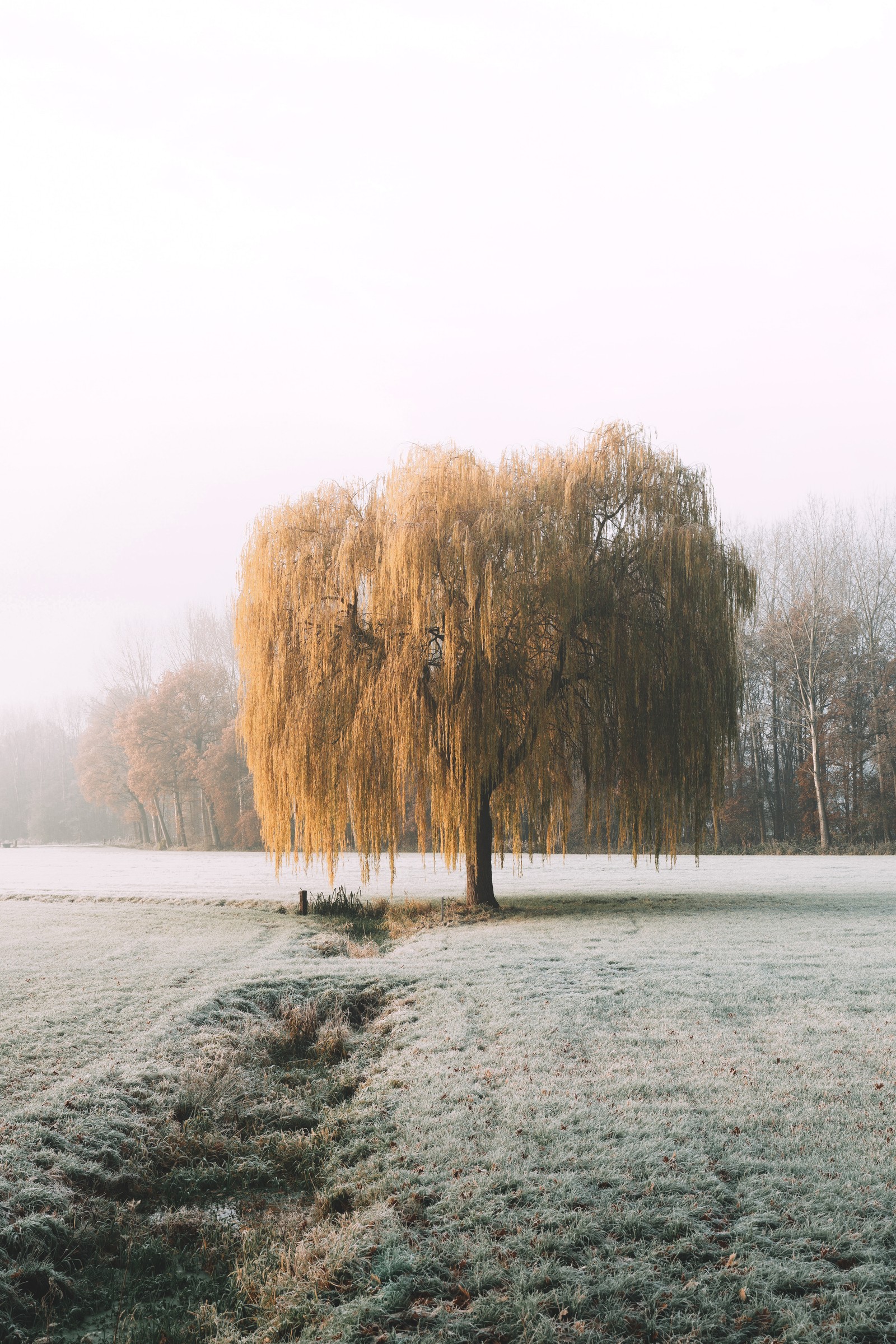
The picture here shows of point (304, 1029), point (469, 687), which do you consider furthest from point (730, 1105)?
point (469, 687)

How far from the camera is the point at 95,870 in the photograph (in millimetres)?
24344

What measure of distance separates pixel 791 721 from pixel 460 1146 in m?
24.6

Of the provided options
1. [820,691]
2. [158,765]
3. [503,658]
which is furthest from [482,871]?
[158,765]

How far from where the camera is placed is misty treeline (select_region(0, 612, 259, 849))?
37.7 m

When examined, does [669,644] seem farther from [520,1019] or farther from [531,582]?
[520,1019]

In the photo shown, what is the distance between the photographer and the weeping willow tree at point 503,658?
10836 millimetres

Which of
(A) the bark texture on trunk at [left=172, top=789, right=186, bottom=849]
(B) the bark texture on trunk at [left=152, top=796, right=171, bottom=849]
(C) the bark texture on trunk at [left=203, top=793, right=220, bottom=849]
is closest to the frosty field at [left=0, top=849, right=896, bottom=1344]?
(C) the bark texture on trunk at [left=203, top=793, right=220, bottom=849]

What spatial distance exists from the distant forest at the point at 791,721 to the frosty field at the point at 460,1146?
54.6 feet

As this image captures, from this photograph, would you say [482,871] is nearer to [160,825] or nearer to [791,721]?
[791,721]

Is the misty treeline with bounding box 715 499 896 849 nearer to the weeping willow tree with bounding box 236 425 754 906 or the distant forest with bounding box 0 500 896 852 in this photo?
the distant forest with bounding box 0 500 896 852

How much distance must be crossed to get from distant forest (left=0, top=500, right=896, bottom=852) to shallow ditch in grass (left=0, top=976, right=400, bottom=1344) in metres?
18.4

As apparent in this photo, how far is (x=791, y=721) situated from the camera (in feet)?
86.4

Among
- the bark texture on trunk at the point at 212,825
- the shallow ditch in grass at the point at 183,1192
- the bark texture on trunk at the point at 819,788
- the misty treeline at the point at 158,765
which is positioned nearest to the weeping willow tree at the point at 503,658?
the shallow ditch in grass at the point at 183,1192

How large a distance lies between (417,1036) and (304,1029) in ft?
3.81
